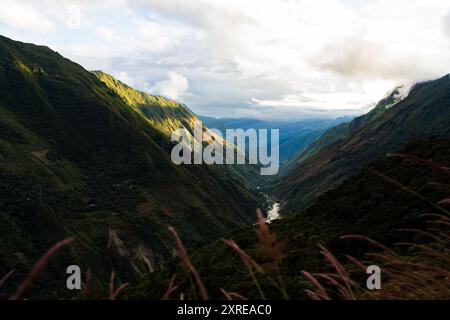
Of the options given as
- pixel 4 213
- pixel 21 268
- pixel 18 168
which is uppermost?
pixel 18 168

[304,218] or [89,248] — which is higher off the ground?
[304,218]

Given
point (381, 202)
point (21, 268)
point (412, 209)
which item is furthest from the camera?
point (21, 268)

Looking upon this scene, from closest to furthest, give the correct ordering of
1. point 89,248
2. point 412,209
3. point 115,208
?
point 412,209, point 89,248, point 115,208
